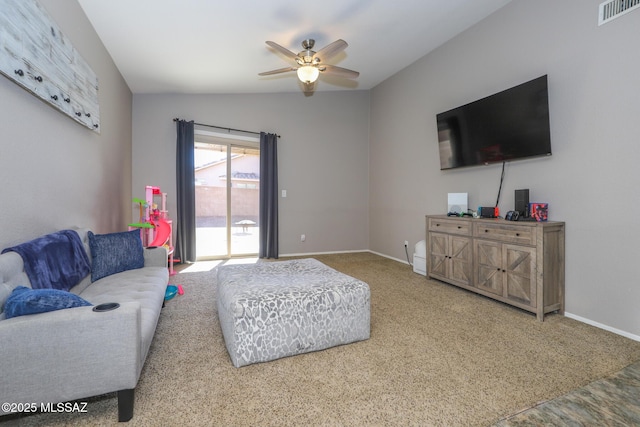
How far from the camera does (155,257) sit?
9.35ft

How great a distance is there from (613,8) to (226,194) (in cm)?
502

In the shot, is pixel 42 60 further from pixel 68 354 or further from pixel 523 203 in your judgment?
pixel 523 203

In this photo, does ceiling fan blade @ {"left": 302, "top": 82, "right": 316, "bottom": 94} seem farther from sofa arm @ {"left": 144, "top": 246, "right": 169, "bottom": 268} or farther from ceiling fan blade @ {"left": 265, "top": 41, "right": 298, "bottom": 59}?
sofa arm @ {"left": 144, "top": 246, "right": 169, "bottom": 268}

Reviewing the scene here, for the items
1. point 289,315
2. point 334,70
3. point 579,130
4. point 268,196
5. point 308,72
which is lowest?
point 289,315

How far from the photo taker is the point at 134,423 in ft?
4.27

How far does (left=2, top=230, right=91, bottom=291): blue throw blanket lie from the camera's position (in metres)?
1.60

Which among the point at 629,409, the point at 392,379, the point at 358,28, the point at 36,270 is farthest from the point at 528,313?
the point at 36,270

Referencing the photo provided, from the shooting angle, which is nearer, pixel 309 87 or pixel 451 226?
pixel 451 226

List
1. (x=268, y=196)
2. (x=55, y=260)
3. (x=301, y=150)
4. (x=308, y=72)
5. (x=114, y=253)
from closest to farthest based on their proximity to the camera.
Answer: (x=55, y=260) → (x=114, y=253) → (x=308, y=72) → (x=268, y=196) → (x=301, y=150)

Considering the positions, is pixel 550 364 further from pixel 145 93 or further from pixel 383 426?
pixel 145 93

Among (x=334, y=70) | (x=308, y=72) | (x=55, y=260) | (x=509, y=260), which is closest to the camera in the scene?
(x=55, y=260)

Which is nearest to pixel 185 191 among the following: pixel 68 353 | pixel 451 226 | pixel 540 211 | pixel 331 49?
pixel 331 49

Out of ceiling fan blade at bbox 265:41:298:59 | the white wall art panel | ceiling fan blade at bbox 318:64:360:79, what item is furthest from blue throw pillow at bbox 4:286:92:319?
A: ceiling fan blade at bbox 318:64:360:79

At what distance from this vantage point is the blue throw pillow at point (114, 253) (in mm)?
2350
